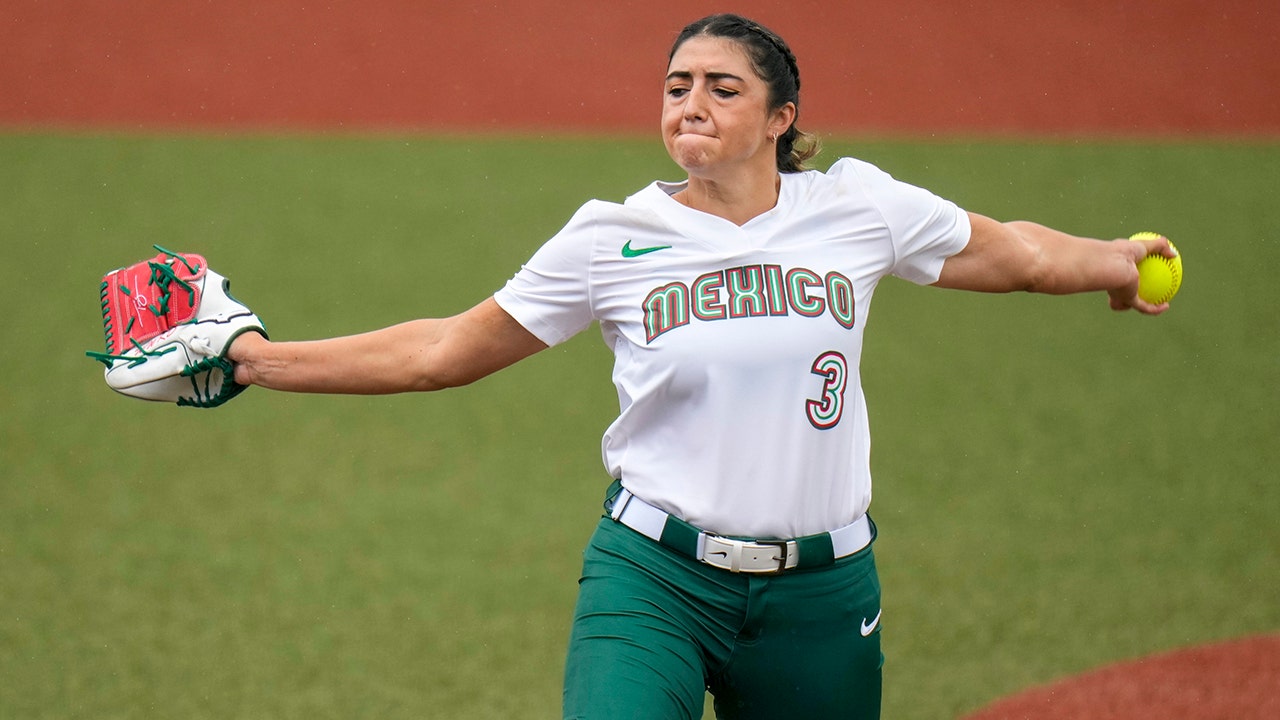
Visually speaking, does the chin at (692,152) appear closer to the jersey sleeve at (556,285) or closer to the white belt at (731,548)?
the jersey sleeve at (556,285)

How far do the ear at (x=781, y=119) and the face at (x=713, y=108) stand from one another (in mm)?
54

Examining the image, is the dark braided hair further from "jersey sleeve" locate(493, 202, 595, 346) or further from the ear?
"jersey sleeve" locate(493, 202, 595, 346)

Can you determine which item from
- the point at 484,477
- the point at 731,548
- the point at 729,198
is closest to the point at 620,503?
the point at 731,548

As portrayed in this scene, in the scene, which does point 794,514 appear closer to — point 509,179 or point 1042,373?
point 1042,373

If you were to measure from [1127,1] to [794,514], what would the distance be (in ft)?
45.0

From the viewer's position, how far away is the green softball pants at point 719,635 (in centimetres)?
299

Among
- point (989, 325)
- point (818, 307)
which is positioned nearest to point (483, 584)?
point (818, 307)

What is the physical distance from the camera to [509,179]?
41.7 feet

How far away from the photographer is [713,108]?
3.13 metres

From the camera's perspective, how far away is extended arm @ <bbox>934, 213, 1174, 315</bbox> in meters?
3.42

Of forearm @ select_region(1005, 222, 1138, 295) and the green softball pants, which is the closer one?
the green softball pants

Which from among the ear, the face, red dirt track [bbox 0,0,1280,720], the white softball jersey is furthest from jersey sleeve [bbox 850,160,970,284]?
red dirt track [bbox 0,0,1280,720]

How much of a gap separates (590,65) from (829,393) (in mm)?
12589

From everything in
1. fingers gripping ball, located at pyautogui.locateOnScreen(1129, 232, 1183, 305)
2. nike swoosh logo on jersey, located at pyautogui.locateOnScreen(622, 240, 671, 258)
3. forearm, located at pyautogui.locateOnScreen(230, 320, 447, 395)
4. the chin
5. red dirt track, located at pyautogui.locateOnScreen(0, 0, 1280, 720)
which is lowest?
forearm, located at pyautogui.locateOnScreen(230, 320, 447, 395)
